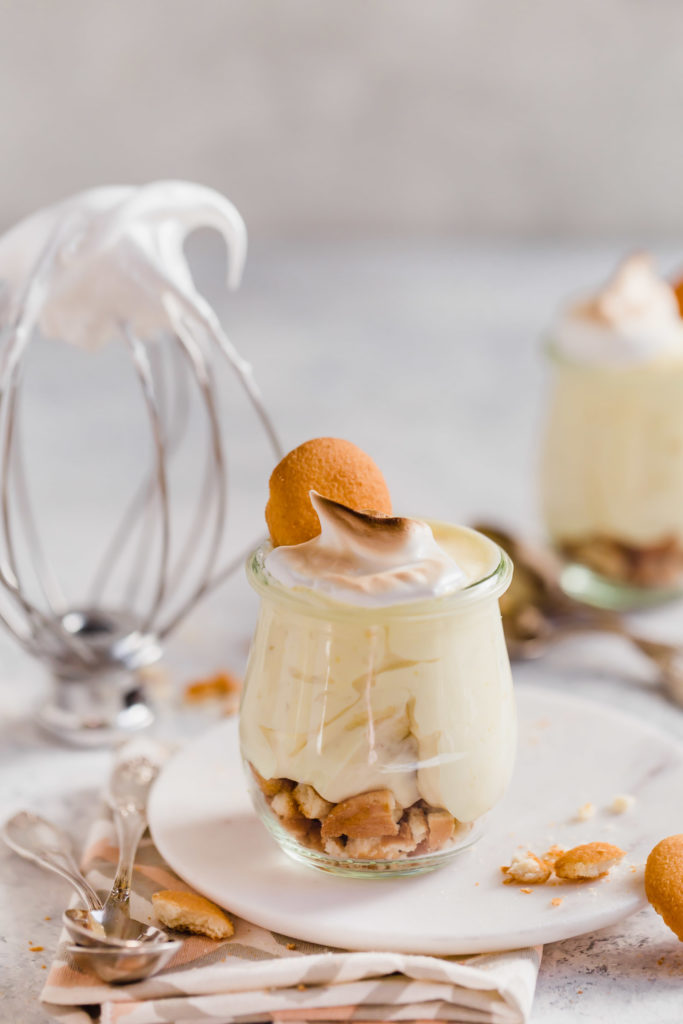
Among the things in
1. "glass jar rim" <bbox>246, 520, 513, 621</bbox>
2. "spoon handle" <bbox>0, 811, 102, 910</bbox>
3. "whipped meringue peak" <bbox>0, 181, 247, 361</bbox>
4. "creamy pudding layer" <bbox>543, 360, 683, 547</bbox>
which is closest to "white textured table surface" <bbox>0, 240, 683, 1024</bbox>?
"spoon handle" <bbox>0, 811, 102, 910</bbox>

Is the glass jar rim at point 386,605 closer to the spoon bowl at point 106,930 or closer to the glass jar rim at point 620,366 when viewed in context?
the spoon bowl at point 106,930

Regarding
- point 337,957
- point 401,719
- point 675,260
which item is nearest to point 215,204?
point 401,719

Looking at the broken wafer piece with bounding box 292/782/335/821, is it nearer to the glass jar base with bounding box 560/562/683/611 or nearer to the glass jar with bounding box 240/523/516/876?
the glass jar with bounding box 240/523/516/876

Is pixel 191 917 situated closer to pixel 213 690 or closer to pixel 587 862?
pixel 587 862

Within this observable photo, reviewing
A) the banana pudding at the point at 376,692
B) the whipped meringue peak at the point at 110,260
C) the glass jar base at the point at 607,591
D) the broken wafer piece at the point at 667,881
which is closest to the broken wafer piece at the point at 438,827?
the banana pudding at the point at 376,692

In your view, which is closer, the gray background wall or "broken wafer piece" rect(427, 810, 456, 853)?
"broken wafer piece" rect(427, 810, 456, 853)

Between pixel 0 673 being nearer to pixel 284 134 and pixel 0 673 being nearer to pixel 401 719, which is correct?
pixel 401 719

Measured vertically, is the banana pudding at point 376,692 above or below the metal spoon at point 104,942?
above
